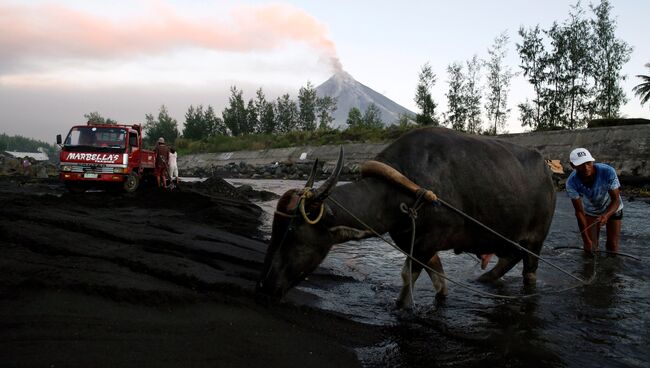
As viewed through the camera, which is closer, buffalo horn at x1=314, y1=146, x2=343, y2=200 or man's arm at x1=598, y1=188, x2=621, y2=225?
buffalo horn at x1=314, y1=146, x2=343, y2=200

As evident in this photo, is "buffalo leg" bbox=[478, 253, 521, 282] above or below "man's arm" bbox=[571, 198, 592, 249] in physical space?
below

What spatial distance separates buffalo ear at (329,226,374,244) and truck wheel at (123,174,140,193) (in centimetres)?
1421

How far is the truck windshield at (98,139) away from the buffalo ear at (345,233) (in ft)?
46.7

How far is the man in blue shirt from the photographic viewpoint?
22.2ft

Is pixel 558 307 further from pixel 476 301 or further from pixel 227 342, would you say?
pixel 227 342

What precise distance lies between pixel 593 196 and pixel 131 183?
14.8 metres

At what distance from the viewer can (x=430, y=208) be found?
4.32 meters

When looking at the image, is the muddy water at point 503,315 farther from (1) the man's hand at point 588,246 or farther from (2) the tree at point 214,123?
(2) the tree at point 214,123

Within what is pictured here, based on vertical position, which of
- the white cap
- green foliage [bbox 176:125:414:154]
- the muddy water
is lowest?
the muddy water

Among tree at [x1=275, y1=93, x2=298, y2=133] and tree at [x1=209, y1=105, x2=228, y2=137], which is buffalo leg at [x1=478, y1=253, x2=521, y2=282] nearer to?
tree at [x1=275, y1=93, x2=298, y2=133]

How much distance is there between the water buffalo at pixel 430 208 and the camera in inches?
159

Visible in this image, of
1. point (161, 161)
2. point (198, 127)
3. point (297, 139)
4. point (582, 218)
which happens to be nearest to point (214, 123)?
point (198, 127)

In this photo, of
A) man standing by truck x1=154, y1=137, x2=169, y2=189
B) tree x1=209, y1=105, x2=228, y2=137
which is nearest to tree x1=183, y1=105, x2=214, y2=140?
tree x1=209, y1=105, x2=228, y2=137

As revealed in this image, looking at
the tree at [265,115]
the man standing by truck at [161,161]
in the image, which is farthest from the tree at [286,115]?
the man standing by truck at [161,161]
